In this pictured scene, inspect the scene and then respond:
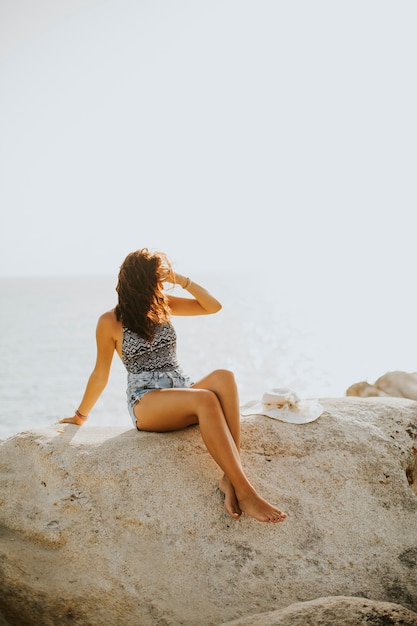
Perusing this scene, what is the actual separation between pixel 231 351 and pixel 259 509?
1335 inches

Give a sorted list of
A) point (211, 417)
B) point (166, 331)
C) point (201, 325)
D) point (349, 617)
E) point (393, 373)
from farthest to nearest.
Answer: point (201, 325) < point (393, 373) < point (166, 331) < point (211, 417) < point (349, 617)

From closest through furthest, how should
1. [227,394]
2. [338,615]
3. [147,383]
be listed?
[338,615] < [227,394] < [147,383]

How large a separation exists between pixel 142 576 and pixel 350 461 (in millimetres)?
1911

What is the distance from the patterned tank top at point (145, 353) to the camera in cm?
452

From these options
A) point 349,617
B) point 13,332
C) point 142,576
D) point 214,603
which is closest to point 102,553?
point 142,576

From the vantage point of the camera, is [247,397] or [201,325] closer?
[247,397]

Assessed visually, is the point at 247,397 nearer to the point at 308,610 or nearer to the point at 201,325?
the point at 308,610

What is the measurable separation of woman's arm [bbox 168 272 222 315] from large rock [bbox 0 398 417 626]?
109cm

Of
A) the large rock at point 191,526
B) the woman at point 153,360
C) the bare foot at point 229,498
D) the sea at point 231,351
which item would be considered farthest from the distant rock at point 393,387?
the bare foot at point 229,498

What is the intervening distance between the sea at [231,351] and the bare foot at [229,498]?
69.4 inches

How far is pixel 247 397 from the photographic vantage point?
2447 centimetres

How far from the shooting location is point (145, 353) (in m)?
4.54

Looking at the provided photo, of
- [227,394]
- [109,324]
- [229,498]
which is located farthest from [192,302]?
[229,498]

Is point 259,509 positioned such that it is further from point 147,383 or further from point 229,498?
point 147,383
